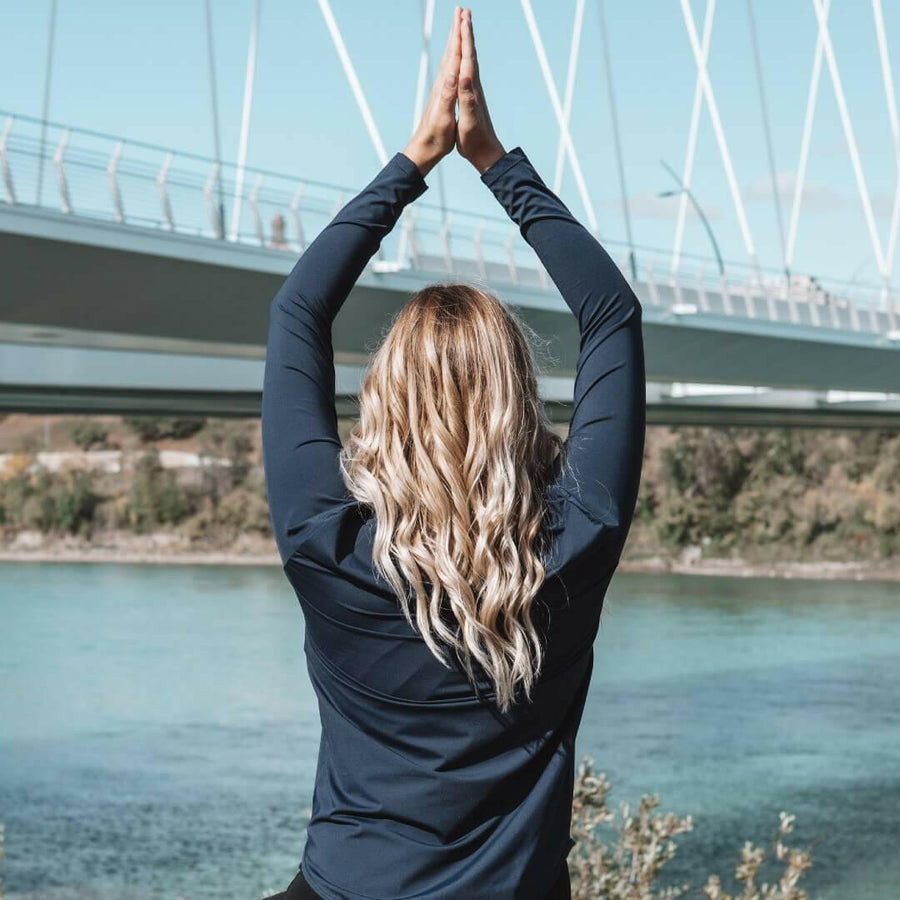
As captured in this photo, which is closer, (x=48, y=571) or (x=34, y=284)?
(x=34, y=284)

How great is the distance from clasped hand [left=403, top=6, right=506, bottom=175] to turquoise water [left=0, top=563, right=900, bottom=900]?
3.78 meters

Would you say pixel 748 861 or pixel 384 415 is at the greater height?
pixel 384 415

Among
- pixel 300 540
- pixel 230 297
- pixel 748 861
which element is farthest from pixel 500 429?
pixel 230 297

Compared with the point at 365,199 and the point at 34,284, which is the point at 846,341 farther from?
the point at 365,199

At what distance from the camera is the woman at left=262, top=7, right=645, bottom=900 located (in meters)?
1.54

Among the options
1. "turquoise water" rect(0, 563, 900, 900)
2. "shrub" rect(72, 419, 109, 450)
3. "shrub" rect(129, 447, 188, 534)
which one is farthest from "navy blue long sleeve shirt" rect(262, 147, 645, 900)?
"shrub" rect(72, 419, 109, 450)

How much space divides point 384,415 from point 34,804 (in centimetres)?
1533

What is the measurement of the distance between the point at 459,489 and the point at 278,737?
18968mm

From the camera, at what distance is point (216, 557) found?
5178 centimetres

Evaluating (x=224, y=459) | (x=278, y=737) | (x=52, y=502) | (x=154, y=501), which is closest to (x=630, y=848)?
(x=278, y=737)

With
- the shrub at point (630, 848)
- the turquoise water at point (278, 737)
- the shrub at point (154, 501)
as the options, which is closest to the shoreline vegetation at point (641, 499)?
the shrub at point (154, 501)

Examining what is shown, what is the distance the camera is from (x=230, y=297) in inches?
493

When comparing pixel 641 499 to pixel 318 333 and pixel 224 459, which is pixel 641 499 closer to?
pixel 224 459

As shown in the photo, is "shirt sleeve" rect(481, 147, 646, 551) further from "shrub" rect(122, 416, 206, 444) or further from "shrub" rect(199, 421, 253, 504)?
"shrub" rect(122, 416, 206, 444)
